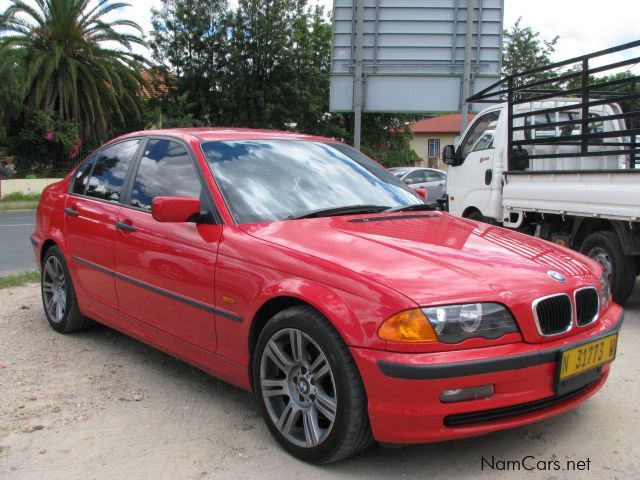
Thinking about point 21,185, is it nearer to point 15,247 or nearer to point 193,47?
point 193,47

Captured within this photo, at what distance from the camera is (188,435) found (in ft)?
10.4

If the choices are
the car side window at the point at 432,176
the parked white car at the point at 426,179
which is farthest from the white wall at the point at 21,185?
the car side window at the point at 432,176

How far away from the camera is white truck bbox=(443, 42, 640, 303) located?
18.6ft

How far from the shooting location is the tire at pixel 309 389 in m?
2.62

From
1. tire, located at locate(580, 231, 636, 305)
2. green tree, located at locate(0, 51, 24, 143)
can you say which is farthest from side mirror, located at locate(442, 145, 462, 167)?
green tree, located at locate(0, 51, 24, 143)

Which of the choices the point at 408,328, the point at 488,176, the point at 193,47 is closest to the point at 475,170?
the point at 488,176

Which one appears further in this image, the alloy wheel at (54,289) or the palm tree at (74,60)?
the palm tree at (74,60)

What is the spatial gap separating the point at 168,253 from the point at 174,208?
37 centimetres

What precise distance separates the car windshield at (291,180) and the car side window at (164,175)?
0.16 meters

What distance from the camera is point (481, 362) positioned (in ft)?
8.11

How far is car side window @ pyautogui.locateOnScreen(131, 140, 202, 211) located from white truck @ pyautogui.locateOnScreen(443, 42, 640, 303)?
3.84m

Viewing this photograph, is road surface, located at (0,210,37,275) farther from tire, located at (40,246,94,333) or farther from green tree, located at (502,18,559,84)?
green tree, located at (502,18,559,84)

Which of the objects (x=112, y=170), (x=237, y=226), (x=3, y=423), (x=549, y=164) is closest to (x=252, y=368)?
(x=237, y=226)

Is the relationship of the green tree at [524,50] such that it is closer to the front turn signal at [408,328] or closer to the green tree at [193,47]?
the green tree at [193,47]
